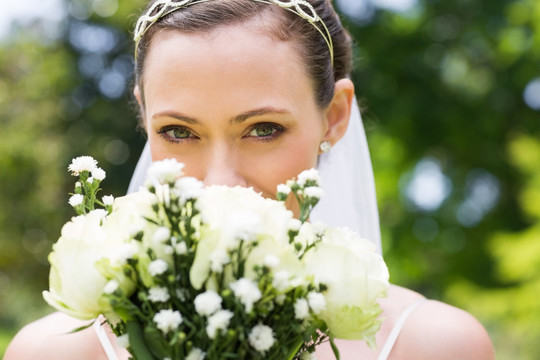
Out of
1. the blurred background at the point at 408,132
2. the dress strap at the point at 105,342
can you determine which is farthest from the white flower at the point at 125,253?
the blurred background at the point at 408,132

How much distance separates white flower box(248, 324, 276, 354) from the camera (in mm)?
1413

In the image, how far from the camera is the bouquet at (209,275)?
1.40 m

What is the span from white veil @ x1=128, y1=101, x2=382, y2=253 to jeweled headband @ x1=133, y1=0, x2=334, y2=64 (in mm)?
656

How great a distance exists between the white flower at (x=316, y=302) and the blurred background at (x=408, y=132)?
10.0 metres

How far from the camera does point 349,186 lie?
322cm

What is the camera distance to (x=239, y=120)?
2.19 meters

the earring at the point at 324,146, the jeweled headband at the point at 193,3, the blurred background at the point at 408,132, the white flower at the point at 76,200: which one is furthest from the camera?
the blurred background at the point at 408,132

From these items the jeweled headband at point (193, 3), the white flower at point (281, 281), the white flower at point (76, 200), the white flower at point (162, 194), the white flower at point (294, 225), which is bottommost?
the white flower at point (281, 281)

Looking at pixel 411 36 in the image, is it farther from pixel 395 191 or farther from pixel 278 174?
pixel 278 174

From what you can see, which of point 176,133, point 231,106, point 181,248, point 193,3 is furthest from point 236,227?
point 193,3

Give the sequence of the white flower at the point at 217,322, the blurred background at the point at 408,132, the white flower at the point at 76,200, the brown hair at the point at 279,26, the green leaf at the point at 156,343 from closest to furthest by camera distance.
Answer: the white flower at the point at 217,322 → the green leaf at the point at 156,343 → the white flower at the point at 76,200 → the brown hair at the point at 279,26 → the blurred background at the point at 408,132

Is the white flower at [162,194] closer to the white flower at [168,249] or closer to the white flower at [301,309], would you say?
the white flower at [168,249]

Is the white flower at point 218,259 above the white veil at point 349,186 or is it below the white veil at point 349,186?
above

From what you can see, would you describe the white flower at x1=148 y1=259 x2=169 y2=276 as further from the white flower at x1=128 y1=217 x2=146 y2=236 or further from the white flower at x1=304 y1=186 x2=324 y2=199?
the white flower at x1=304 y1=186 x2=324 y2=199
